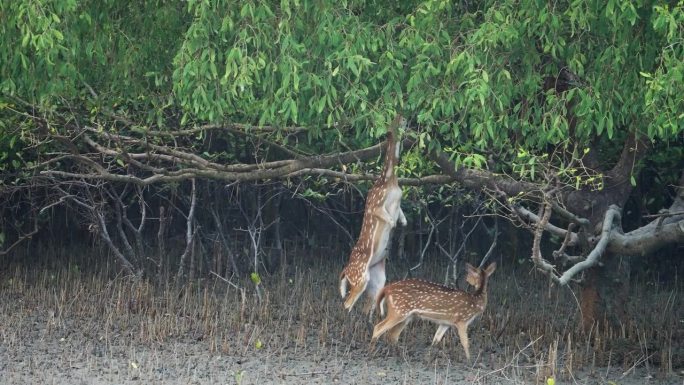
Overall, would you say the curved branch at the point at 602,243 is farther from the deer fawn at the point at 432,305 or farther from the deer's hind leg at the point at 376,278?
the deer's hind leg at the point at 376,278

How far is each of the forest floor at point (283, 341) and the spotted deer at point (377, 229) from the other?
0.49 m

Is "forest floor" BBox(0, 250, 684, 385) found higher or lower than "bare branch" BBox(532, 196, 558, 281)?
lower

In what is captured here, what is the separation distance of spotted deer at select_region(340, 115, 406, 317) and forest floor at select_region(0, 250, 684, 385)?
0.49 meters

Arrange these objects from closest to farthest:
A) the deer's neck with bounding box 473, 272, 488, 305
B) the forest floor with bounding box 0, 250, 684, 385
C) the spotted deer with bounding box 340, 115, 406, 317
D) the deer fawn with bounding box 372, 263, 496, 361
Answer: the forest floor with bounding box 0, 250, 684, 385, the spotted deer with bounding box 340, 115, 406, 317, the deer fawn with bounding box 372, 263, 496, 361, the deer's neck with bounding box 473, 272, 488, 305

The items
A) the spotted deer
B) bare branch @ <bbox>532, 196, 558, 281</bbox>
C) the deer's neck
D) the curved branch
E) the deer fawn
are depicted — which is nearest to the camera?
bare branch @ <bbox>532, 196, 558, 281</bbox>

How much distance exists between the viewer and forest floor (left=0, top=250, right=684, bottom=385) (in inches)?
308

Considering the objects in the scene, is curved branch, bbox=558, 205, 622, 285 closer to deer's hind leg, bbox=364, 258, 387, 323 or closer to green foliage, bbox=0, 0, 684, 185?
green foliage, bbox=0, 0, 684, 185

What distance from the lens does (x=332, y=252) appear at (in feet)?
45.9

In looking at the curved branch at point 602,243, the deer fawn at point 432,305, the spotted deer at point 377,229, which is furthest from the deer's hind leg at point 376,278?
the curved branch at point 602,243

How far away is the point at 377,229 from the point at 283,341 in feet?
4.29

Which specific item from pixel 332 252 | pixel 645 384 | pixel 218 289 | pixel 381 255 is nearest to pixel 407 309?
pixel 381 255

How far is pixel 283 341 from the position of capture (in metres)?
8.98

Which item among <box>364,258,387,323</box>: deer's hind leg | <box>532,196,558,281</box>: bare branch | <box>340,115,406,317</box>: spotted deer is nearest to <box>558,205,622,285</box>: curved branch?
<box>532,196,558,281</box>: bare branch

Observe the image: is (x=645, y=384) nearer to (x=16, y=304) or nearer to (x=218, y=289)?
(x=218, y=289)
